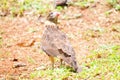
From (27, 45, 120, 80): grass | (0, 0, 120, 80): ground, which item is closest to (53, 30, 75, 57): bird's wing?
(27, 45, 120, 80): grass

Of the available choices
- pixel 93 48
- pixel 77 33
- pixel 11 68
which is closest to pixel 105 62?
pixel 93 48

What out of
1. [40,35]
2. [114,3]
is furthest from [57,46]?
[114,3]

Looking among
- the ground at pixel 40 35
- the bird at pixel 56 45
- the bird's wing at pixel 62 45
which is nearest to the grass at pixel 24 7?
the ground at pixel 40 35

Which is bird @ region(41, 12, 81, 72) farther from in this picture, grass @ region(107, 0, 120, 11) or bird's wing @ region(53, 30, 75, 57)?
grass @ region(107, 0, 120, 11)

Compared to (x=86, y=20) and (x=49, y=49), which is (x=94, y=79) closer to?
(x=49, y=49)

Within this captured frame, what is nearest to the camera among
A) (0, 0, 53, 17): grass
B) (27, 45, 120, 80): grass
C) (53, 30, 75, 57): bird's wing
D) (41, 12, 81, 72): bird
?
(27, 45, 120, 80): grass

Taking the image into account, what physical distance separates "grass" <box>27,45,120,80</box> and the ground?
264 mm

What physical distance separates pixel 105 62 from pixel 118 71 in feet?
2.80

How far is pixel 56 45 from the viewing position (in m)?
7.64

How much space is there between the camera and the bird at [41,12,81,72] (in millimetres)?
7234

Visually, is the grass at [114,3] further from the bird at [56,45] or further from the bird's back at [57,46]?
the bird's back at [57,46]

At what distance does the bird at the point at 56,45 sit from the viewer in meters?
7.23

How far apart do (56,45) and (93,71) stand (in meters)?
1.00

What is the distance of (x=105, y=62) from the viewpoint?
7805 mm
